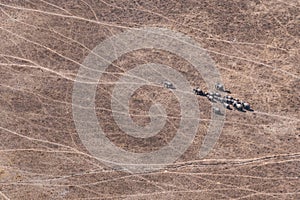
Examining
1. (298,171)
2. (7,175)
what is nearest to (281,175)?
(298,171)

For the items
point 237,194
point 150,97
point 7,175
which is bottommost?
point 7,175

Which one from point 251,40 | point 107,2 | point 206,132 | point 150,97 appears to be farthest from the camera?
point 107,2

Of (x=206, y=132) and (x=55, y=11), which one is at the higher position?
(x=55, y=11)

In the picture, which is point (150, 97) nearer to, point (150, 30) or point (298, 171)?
point (150, 30)

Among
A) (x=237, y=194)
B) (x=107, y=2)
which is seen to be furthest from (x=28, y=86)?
(x=237, y=194)

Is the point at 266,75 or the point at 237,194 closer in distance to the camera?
the point at 237,194

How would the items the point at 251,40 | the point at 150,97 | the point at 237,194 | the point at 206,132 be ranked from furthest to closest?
the point at 251,40, the point at 150,97, the point at 206,132, the point at 237,194
